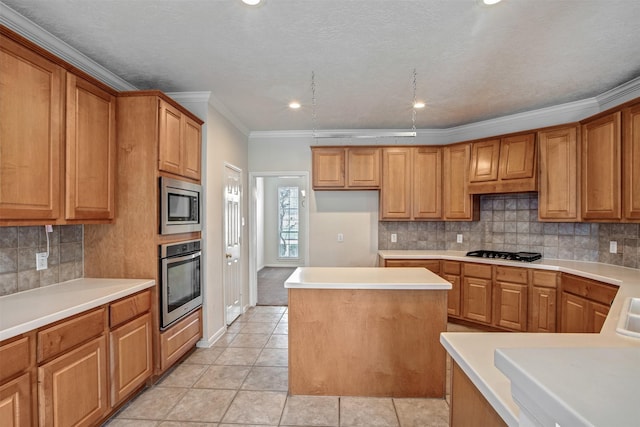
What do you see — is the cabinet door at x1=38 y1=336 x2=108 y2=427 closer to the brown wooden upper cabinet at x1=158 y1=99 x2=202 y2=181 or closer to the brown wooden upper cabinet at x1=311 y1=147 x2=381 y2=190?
the brown wooden upper cabinet at x1=158 y1=99 x2=202 y2=181

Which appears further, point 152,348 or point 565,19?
point 152,348

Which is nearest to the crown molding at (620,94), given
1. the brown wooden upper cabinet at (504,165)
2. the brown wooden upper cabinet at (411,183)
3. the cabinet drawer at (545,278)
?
the brown wooden upper cabinet at (504,165)

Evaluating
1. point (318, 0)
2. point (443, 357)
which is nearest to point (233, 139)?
point (318, 0)

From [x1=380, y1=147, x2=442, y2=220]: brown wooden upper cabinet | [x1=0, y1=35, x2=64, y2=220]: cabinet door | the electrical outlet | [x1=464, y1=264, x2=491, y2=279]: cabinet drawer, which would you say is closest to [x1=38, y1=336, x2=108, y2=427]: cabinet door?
the electrical outlet

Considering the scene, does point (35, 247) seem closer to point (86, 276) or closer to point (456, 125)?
point (86, 276)

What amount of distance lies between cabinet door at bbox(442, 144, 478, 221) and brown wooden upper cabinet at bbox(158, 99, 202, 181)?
309 centimetres

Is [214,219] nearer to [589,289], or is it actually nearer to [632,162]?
[589,289]

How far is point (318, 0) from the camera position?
187cm

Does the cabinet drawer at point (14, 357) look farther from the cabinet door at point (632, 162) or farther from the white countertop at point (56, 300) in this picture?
the cabinet door at point (632, 162)

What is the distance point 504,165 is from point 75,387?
4.39 meters

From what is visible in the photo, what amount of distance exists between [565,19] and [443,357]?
7.98 feet

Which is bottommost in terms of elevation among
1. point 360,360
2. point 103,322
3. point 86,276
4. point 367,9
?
point 360,360

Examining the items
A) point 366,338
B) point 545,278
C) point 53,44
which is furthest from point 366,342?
point 53,44

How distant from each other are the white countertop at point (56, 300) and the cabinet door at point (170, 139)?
96 cm
